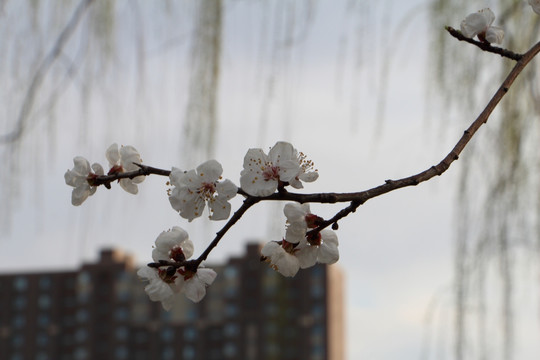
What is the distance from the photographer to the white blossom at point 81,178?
0.67 metres

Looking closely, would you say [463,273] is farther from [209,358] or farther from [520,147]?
[209,358]

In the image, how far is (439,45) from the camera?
60.9 inches

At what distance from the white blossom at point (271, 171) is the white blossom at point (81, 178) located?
0.16m

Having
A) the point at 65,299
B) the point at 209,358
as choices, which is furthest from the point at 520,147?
the point at 65,299

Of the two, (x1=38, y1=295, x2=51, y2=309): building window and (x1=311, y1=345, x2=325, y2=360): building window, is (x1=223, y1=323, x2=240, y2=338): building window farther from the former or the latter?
(x1=38, y1=295, x2=51, y2=309): building window

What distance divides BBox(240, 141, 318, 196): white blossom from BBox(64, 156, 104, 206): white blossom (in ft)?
0.53

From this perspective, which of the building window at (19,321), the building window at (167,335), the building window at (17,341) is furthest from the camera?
the building window at (19,321)

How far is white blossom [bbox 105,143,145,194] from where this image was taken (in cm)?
68

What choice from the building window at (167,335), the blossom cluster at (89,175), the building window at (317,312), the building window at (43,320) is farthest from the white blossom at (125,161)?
the building window at (43,320)

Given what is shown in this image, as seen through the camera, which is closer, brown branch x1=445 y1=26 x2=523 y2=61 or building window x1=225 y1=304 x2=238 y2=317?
brown branch x1=445 y1=26 x2=523 y2=61

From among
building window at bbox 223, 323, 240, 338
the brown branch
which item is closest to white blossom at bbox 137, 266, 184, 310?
the brown branch

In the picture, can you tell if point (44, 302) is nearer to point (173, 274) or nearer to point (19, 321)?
point (19, 321)

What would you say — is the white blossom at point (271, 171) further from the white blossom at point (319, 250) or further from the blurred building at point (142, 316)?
the blurred building at point (142, 316)

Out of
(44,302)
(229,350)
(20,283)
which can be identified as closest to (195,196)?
(229,350)
